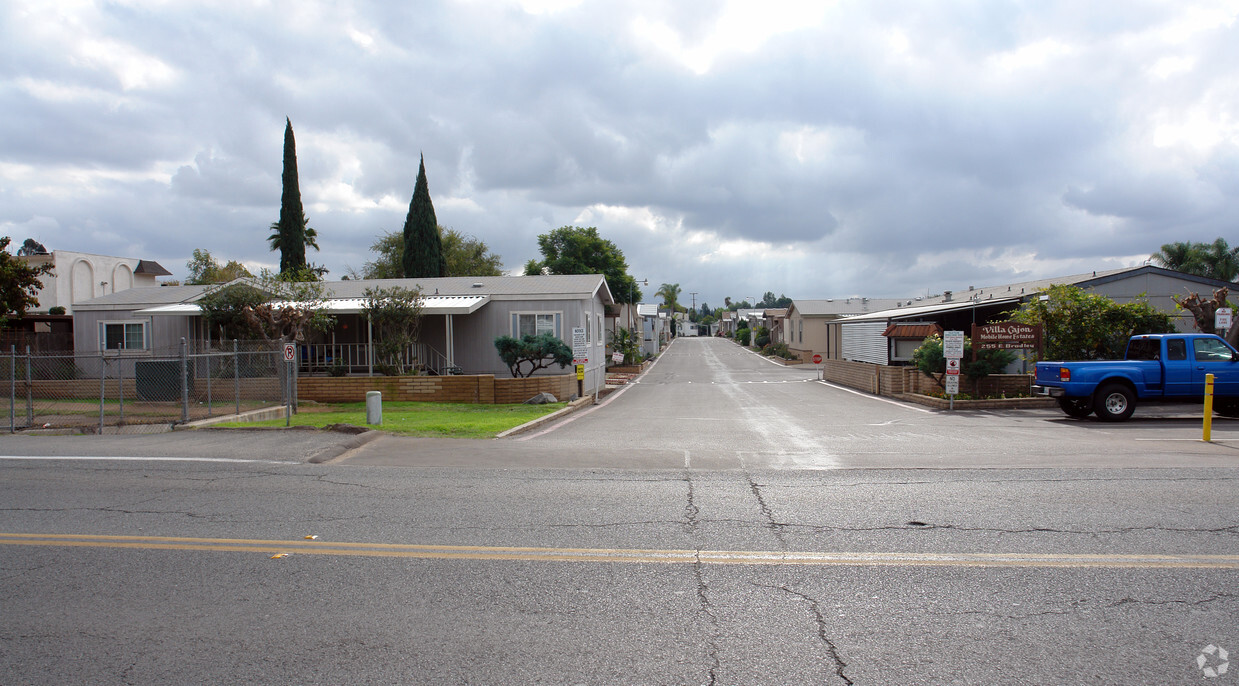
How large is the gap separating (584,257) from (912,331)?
2056 inches

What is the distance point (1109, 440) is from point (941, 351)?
28.7 ft

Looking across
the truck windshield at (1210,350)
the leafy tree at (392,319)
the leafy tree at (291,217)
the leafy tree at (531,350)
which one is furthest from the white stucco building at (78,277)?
→ the truck windshield at (1210,350)

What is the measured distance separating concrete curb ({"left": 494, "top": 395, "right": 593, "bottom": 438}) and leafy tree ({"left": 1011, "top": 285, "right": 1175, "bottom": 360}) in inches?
521

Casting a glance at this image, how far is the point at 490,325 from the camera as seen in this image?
25828 millimetres

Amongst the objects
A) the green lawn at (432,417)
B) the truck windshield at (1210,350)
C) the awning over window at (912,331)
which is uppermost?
the awning over window at (912,331)

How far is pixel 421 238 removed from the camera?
50.2 metres

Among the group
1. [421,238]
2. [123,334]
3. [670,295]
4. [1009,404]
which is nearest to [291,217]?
[421,238]

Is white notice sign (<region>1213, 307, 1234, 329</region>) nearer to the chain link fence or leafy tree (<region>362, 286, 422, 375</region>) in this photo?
leafy tree (<region>362, 286, 422, 375</region>)

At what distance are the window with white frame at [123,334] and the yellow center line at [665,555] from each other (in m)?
24.4

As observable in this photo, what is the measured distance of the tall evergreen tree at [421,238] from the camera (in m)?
49.9

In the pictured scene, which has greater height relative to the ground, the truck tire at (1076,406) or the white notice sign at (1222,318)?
the white notice sign at (1222,318)

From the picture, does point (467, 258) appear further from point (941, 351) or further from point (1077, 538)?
point (1077, 538)

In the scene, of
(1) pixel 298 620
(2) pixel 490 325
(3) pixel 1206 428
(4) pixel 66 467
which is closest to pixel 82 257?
(2) pixel 490 325

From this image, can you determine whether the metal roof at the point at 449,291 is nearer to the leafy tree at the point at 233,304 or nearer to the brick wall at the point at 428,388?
the leafy tree at the point at 233,304
